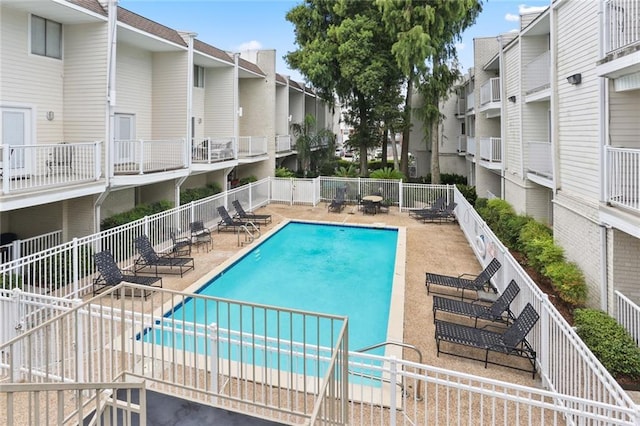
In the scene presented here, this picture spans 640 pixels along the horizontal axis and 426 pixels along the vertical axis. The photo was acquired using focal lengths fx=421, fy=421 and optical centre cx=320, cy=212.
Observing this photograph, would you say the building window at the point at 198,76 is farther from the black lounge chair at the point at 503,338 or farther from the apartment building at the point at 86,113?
the black lounge chair at the point at 503,338

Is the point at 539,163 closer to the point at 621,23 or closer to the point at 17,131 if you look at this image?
the point at 621,23

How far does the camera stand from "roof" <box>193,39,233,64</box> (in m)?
19.0

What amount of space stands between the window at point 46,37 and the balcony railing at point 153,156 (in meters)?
3.32

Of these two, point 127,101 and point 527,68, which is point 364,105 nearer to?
point 527,68

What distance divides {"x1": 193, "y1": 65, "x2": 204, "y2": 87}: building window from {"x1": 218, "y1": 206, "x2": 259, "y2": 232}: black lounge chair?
757 centimetres

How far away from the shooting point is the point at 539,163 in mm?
15336

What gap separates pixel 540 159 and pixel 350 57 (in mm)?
14595

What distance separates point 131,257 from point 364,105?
21.3 m

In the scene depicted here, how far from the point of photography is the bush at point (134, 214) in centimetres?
1441

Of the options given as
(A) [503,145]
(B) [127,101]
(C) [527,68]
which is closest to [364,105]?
(A) [503,145]

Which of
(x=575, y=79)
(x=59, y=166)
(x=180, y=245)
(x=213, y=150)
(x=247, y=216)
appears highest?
(x=575, y=79)

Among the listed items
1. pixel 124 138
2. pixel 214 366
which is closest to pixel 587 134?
pixel 214 366

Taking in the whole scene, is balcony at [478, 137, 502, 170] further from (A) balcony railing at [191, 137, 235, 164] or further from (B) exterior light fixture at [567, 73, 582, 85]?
(A) balcony railing at [191, 137, 235, 164]

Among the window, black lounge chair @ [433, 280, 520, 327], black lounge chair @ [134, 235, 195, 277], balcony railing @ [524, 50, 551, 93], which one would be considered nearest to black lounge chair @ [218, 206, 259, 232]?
black lounge chair @ [134, 235, 195, 277]
